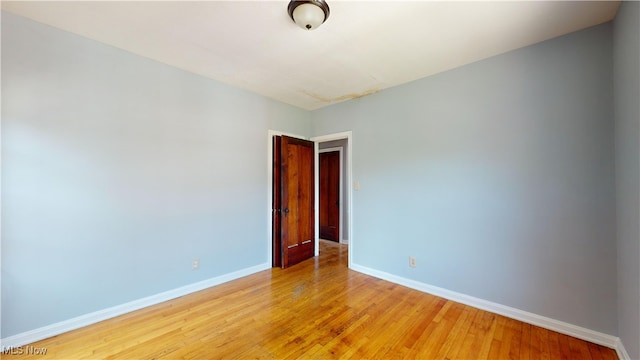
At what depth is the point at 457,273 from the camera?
2770 millimetres

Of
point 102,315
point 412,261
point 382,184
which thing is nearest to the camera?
point 102,315

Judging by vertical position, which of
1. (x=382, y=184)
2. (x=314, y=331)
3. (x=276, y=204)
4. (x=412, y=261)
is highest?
(x=382, y=184)

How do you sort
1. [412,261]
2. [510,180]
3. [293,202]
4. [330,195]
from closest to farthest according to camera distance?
[510,180]
[412,261]
[293,202]
[330,195]

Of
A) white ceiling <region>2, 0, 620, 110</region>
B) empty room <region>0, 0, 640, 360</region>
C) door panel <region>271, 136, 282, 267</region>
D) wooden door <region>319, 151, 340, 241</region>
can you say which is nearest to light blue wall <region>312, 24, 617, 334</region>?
empty room <region>0, 0, 640, 360</region>

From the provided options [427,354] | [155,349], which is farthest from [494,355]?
[155,349]

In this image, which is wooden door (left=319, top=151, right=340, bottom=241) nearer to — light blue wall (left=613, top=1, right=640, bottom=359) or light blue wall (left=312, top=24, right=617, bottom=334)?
light blue wall (left=312, top=24, right=617, bottom=334)

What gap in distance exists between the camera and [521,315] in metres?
2.35

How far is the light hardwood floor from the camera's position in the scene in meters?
1.91

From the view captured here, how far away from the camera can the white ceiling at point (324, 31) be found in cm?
189

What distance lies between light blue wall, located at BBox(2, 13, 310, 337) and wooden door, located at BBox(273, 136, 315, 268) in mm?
673

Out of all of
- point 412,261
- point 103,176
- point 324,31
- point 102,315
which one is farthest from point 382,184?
point 102,315

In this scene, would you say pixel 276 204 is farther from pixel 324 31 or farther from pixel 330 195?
pixel 324 31

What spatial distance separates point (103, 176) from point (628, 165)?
434cm

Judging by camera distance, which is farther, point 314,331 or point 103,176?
point 103,176
